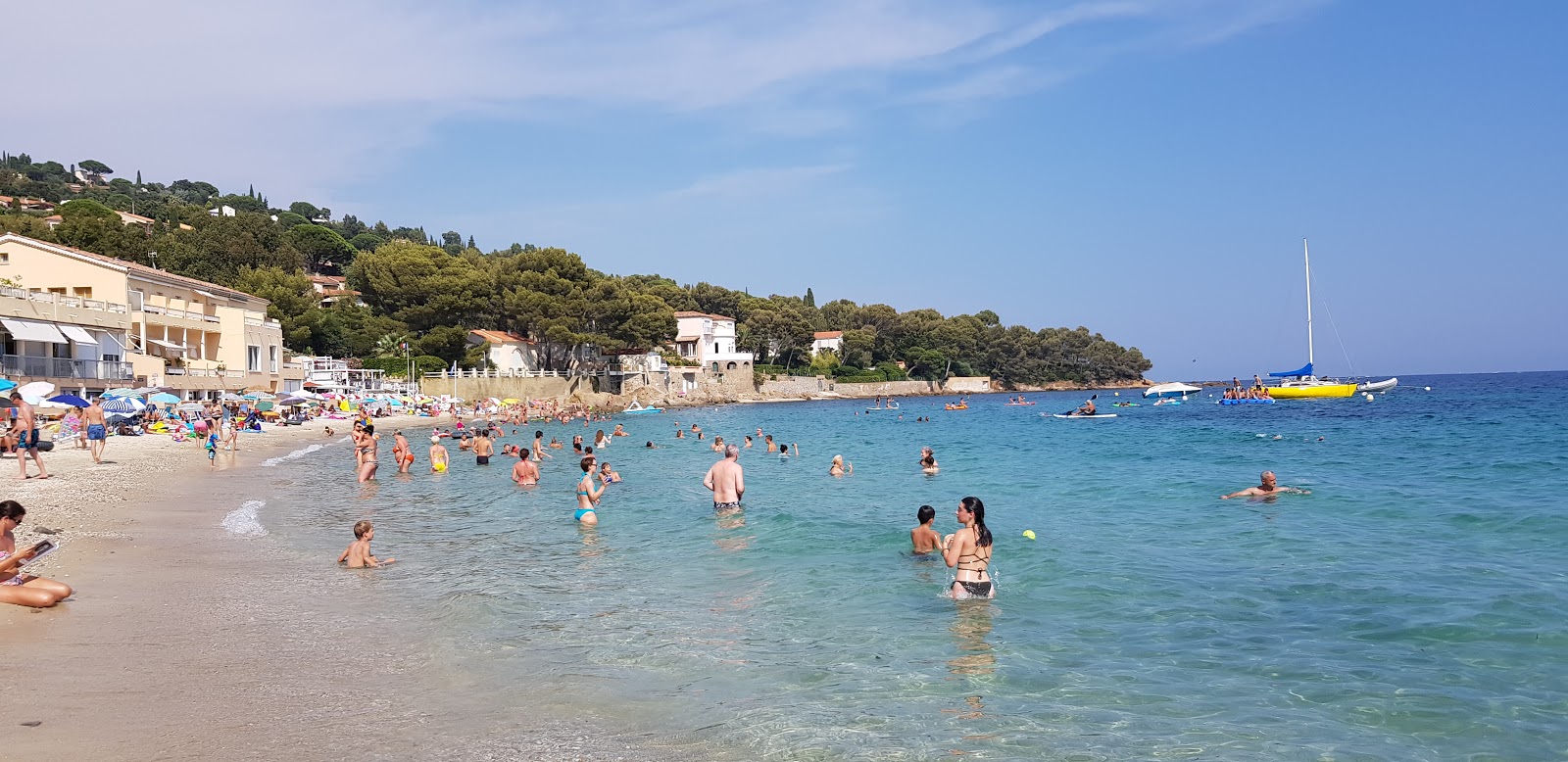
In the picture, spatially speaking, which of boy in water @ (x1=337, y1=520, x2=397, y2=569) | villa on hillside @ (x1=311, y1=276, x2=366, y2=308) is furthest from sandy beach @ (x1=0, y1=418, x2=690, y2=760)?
villa on hillside @ (x1=311, y1=276, x2=366, y2=308)

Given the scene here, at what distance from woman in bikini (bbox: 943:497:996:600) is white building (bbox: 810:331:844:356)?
94.7 metres

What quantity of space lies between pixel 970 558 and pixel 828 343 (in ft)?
318

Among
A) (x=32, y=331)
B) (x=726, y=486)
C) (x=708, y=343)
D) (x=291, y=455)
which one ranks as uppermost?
(x=708, y=343)

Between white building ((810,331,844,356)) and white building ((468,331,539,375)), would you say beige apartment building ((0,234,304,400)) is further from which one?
white building ((810,331,844,356))

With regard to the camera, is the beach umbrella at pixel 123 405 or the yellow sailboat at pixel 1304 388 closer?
the beach umbrella at pixel 123 405

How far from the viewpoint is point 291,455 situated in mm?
27750

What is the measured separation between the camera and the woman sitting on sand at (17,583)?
7.86 m

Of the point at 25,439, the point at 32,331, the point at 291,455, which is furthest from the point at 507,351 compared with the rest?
the point at 25,439

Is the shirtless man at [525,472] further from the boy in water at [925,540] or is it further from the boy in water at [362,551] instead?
the boy in water at [925,540]

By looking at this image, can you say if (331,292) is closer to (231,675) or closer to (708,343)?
(708,343)

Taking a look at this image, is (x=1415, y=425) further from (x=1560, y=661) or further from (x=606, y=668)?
(x=606, y=668)

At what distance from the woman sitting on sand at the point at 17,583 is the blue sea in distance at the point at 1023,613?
Answer: 8.44ft

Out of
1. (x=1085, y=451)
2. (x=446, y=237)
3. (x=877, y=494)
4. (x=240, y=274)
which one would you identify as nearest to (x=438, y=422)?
(x=240, y=274)

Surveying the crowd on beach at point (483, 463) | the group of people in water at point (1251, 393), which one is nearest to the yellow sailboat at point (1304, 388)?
the group of people in water at point (1251, 393)
